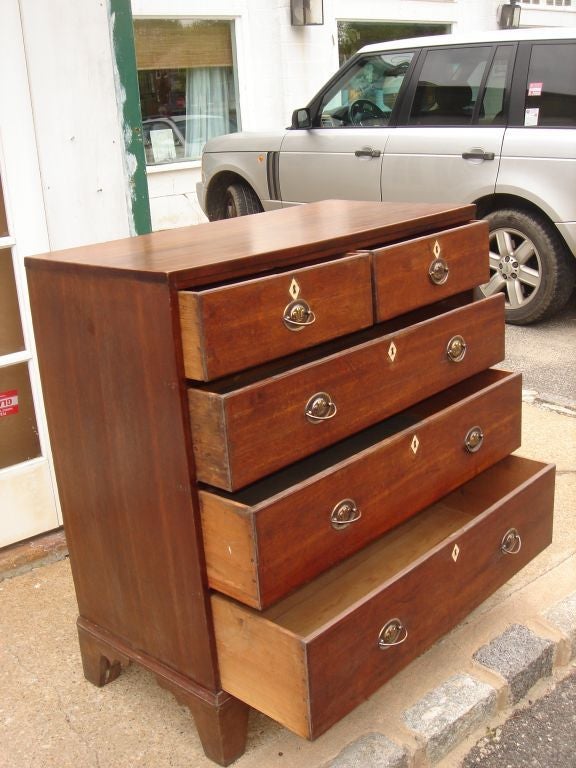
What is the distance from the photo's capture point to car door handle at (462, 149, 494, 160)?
18.4 ft

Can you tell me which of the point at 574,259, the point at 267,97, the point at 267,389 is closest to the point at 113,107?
the point at 267,389

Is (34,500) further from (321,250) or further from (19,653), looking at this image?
(321,250)

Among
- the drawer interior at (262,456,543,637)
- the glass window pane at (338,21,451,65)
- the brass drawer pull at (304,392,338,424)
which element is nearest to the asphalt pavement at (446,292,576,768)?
the drawer interior at (262,456,543,637)

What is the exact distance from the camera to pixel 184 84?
38.1 ft

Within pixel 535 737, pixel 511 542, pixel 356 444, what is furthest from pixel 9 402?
pixel 535 737

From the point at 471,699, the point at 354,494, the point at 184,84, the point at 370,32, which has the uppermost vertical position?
the point at 370,32

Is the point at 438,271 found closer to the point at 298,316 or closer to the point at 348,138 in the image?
the point at 298,316

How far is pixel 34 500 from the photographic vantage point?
10.4ft

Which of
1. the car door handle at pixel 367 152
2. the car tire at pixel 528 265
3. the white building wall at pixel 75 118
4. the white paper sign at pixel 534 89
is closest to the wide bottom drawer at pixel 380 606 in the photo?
the white building wall at pixel 75 118

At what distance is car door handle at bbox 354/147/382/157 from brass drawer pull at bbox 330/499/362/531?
451 centimetres

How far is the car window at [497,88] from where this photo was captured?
5.65m

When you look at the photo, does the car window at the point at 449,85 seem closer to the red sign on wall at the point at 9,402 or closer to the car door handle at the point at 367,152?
the car door handle at the point at 367,152

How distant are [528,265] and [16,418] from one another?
3.75 m

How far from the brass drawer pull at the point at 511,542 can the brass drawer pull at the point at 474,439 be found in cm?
26
